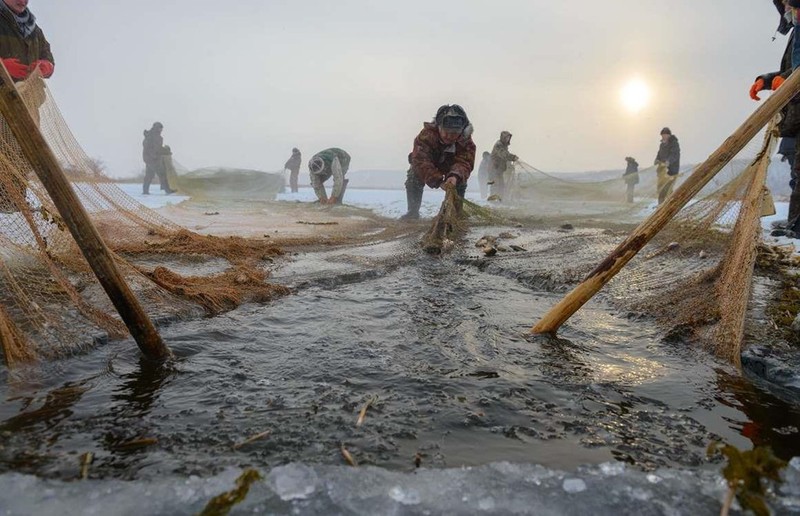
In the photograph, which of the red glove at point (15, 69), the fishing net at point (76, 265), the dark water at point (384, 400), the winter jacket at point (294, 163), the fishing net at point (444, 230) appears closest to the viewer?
the dark water at point (384, 400)

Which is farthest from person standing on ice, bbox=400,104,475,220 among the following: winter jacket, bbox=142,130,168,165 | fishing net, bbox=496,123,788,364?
winter jacket, bbox=142,130,168,165

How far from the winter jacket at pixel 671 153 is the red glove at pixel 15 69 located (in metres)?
13.3

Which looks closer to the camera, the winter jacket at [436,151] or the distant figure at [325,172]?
the winter jacket at [436,151]

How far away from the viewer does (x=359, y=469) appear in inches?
51.7

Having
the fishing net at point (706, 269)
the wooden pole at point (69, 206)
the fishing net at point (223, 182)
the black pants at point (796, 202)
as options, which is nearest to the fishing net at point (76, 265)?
the wooden pole at point (69, 206)

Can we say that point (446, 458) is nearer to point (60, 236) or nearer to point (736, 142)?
point (736, 142)

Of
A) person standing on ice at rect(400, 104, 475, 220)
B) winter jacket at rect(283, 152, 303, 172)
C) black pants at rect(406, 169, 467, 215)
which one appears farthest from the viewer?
winter jacket at rect(283, 152, 303, 172)

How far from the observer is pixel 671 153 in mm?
12570

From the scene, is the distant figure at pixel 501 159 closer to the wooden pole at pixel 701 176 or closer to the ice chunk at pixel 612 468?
the wooden pole at pixel 701 176

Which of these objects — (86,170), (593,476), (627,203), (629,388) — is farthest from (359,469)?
(627,203)

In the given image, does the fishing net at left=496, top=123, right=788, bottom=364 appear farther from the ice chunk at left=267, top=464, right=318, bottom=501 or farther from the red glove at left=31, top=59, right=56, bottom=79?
the red glove at left=31, top=59, right=56, bottom=79

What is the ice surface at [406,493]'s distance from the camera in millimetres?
1148

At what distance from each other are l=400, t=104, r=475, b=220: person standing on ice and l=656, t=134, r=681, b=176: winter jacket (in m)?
7.57

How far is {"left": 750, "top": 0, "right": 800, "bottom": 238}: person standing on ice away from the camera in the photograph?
4297mm
